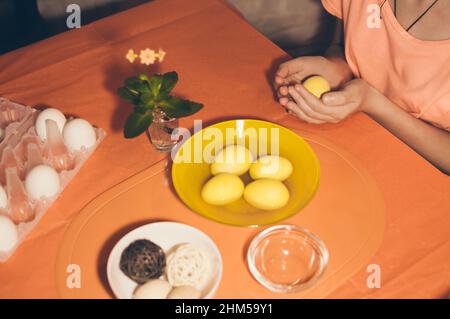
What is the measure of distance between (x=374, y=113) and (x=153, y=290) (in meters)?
Answer: 0.67

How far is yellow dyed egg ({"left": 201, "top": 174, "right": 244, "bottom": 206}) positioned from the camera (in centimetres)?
89

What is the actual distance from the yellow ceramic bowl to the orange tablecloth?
0.09 m

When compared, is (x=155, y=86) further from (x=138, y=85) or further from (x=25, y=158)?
(x=25, y=158)

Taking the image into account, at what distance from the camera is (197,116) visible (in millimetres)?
1094

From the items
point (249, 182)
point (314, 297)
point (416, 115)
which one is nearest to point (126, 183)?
point (249, 182)

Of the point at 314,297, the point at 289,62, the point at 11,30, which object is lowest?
the point at 11,30

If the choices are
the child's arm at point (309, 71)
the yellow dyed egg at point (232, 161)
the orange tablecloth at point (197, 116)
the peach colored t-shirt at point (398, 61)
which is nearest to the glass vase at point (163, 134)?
the orange tablecloth at point (197, 116)

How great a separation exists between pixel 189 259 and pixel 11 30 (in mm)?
1893

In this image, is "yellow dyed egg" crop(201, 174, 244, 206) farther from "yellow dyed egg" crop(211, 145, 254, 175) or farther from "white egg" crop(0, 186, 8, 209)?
"white egg" crop(0, 186, 8, 209)

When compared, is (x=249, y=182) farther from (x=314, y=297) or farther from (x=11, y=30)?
(x=11, y=30)

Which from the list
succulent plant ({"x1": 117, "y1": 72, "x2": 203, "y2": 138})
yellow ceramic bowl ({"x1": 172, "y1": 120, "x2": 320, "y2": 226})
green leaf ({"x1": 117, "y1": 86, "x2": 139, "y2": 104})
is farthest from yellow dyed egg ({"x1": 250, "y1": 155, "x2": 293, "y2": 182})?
green leaf ({"x1": 117, "y1": 86, "x2": 139, "y2": 104})

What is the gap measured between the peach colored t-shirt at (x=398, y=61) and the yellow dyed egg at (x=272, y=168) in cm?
45

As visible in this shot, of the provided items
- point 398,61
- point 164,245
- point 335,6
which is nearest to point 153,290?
point 164,245

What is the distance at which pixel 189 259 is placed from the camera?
79 cm
